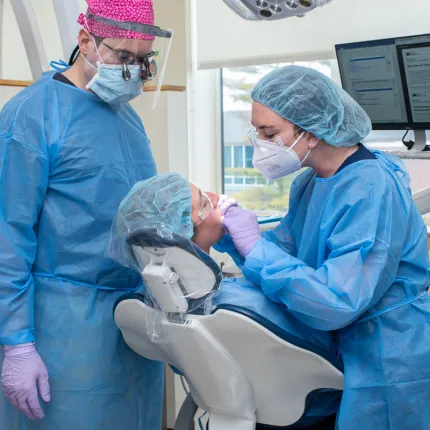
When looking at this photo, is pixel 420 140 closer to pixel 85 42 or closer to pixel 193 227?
pixel 193 227

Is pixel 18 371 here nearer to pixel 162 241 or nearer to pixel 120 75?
pixel 162 241

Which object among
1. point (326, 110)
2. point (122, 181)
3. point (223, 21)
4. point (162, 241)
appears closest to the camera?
point (162, 241)

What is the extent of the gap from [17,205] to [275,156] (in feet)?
2.06

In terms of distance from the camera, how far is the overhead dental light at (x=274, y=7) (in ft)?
5.21

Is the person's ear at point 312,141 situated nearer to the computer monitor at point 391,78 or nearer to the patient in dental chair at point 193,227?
the patient in dental chair at point 193,227

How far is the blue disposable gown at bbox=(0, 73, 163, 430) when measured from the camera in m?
1.39

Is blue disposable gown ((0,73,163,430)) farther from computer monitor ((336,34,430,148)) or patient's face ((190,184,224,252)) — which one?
computer monitor ((336,34,430,148))

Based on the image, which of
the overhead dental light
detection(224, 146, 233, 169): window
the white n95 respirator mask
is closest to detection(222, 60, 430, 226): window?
detection(224, 146, 233, 169): window

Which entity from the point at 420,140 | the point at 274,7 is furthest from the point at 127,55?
the point at 420,140

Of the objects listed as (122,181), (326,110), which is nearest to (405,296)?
(326,110)

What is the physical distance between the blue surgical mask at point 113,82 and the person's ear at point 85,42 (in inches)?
0.9

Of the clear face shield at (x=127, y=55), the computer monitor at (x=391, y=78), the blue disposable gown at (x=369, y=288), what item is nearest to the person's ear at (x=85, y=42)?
the clear face shield at (x=127, y=55)

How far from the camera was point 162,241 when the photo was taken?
122 cm

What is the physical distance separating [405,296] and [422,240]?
140 millimetres
